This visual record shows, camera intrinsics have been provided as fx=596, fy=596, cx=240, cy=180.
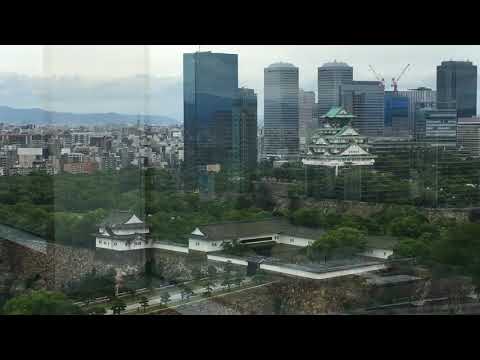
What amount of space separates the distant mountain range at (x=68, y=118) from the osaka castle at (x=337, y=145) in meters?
1.88

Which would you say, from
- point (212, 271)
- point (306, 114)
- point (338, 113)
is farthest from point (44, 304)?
point (338, 113)

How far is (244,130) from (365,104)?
1569 mm

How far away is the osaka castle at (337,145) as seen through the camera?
5.48 meters

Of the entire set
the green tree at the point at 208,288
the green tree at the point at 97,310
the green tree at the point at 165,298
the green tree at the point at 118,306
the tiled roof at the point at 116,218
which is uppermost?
the tiled roof at the point at 116,218

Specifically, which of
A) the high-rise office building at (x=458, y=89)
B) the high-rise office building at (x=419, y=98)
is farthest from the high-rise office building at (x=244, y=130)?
the high-rise office building at (x=458, y=89)

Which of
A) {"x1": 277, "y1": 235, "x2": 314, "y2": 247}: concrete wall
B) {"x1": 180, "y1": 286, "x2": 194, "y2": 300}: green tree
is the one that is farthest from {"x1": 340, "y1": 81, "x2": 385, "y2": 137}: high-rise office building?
{"x1": 180, "y1": 286, "x2": 194, "y2": 300}: green tree

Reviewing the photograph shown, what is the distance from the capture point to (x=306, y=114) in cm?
539

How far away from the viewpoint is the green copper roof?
557 centimetres

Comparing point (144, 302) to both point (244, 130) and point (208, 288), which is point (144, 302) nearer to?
point (208, 288)

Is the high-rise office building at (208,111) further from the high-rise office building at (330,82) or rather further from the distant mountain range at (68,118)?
the high-rise office building at (330,82)
